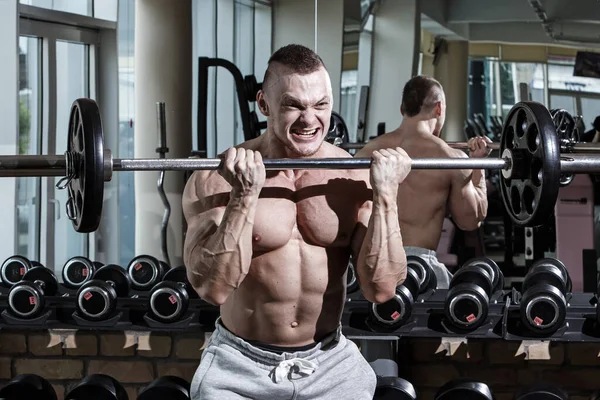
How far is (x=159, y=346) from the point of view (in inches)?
162

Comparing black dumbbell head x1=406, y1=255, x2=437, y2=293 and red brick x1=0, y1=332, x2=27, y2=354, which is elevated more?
black dumbbell head x1=406, y1=255, x2=437, y2=293

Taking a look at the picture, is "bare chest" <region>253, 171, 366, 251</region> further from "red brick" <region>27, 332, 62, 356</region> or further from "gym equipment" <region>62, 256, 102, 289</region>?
"gym equipment" <region>62, 256, 102, 289</region>

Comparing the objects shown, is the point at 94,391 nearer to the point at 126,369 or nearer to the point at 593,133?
the point at 126,369

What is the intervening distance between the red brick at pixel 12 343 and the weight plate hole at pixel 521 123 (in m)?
2.46

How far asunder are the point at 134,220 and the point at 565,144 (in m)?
3.34

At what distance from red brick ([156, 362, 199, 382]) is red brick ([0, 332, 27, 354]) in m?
0.57

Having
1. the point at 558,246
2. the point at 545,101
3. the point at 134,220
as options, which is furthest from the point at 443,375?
the point at 134,220

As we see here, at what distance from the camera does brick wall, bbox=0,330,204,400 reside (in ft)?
13.6

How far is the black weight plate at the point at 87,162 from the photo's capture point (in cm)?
238

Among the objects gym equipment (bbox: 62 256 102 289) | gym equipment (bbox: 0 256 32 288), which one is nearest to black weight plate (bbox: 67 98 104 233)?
gym equipment (bbox: 62 256 102 289)

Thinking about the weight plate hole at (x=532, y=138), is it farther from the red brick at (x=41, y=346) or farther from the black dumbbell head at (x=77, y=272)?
the black dumbbell head at (x=77, y=272)

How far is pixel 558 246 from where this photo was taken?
17.9 feet

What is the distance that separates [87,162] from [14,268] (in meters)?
2.56

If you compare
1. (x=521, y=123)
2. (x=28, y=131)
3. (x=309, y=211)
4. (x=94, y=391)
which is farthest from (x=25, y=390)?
(x=28, y=131)
